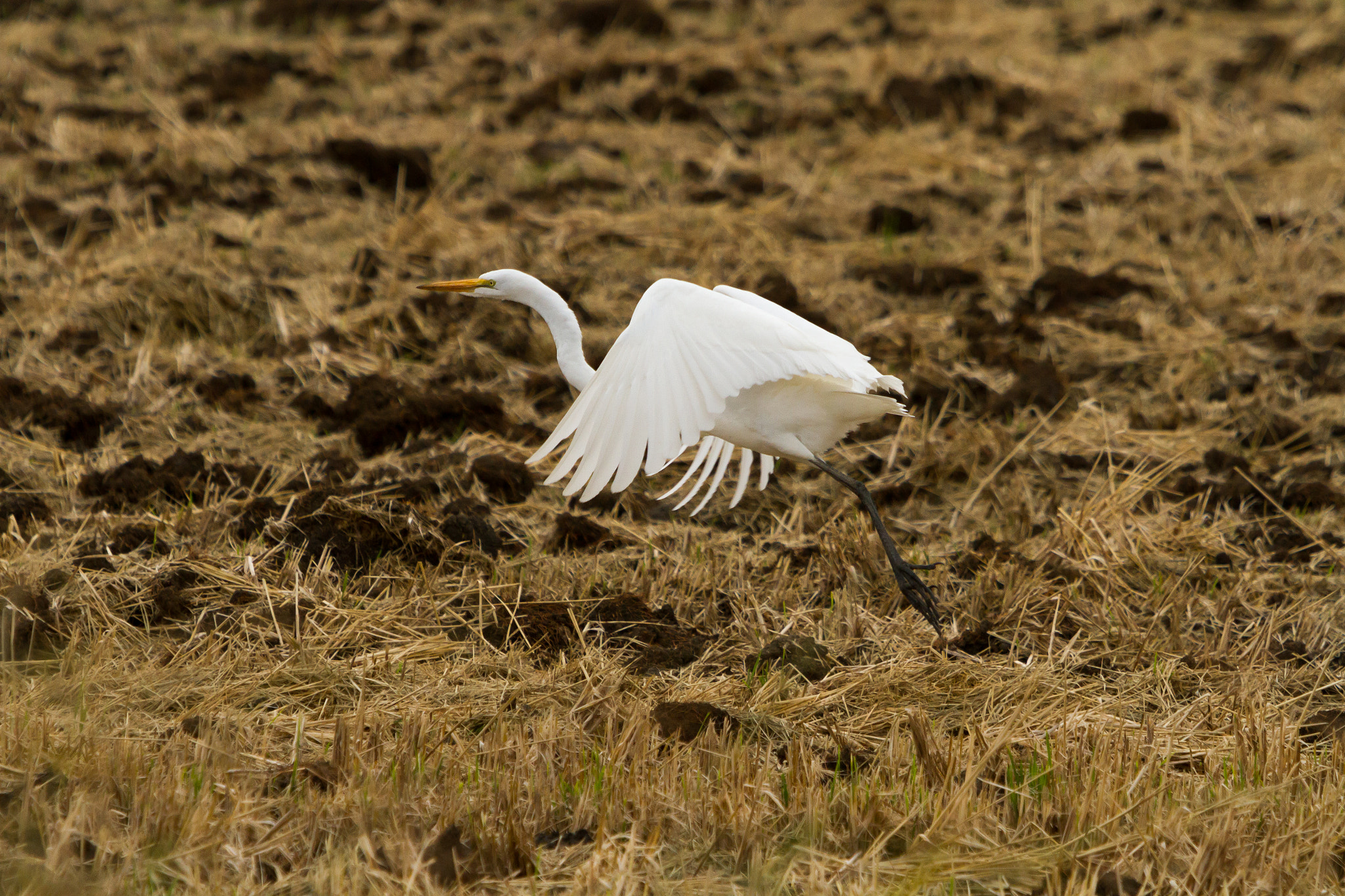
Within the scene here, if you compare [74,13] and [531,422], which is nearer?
[531,422]

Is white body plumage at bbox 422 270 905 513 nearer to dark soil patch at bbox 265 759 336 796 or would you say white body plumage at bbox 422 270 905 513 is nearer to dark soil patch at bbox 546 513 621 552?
dark soil patch at bbox 546 513 621 552

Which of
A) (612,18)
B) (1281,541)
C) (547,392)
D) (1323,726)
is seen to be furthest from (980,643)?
(612,18)

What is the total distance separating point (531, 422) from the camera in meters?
6.09

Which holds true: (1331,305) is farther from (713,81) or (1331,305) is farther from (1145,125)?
(713,81)

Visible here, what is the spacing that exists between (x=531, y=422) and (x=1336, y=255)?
199 inches

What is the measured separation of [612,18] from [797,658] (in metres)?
9.14

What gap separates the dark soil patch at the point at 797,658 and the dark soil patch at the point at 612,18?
893 cm

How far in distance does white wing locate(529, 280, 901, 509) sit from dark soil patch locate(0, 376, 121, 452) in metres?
2.68

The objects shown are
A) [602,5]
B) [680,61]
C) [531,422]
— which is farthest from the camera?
[602,5]

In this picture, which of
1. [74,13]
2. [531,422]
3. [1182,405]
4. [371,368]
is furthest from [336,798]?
[74,13]

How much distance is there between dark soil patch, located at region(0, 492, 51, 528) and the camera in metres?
4.85

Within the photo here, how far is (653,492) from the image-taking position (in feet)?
18.4

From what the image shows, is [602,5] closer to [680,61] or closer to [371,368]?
[680,61]

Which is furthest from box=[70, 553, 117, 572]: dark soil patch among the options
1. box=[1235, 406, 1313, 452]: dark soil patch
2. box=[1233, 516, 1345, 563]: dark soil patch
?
box=[1235, 406, 1313, 452]: dark soil patch
